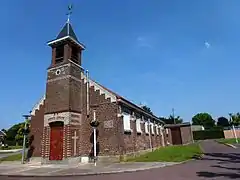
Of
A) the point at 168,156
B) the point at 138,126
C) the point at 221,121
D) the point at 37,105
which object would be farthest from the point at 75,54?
the point at 221,121

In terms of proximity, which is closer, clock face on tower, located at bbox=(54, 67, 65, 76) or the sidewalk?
the sidewalk

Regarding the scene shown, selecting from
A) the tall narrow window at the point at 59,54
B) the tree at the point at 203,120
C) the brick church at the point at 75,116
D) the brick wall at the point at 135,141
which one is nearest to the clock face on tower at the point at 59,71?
the brick church at the point at 75,116

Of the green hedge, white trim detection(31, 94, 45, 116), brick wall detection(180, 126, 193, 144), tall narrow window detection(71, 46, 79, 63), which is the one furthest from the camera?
the green hedge

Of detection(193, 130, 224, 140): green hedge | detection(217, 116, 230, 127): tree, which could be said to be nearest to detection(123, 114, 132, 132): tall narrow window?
detection(193, 130, 224, 140): green hedge

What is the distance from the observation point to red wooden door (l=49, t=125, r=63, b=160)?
17.7 meters

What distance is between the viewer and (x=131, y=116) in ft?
66.5

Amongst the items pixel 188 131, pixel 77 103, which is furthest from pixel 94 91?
pixel 188 131

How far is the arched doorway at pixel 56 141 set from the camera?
17.7 meters

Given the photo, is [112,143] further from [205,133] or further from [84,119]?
[205,133]

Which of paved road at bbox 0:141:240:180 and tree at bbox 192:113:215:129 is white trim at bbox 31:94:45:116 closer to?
paved road at bbox 0:141:240:180

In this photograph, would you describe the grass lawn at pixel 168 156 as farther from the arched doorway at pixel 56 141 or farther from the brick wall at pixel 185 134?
the brick wall at pixel 185 134

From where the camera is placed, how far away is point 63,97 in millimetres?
18656

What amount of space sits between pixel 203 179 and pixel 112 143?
9721 millimetres

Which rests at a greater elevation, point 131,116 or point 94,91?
point 94,91
